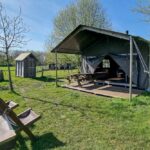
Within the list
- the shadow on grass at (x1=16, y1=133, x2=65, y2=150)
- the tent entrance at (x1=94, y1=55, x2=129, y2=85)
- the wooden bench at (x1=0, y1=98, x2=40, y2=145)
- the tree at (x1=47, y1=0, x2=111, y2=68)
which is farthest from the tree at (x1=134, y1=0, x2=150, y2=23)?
the tree at (x1=47, y1=0, x2=111, y2=68)

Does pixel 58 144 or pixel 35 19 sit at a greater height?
pixel 35 19

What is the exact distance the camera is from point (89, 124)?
17.6 ft

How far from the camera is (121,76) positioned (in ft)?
47.3

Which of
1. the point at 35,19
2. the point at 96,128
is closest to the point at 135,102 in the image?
the point at 96,128

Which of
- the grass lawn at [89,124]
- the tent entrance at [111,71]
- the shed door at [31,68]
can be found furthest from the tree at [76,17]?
Result: the grass lawn at [89,124]

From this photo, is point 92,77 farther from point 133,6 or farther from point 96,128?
point 96,128

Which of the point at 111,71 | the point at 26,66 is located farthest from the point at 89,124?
the point at 26,66

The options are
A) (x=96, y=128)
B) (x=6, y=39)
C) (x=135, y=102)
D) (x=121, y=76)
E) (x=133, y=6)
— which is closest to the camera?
(x=96, y=128)

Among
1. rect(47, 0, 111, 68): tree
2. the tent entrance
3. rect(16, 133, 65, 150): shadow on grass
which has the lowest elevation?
rect(16, 133, 65, 150): shadow on grass

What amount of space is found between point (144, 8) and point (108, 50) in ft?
9.85

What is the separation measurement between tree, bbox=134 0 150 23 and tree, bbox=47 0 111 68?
9672mm

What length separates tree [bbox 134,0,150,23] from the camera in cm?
1071

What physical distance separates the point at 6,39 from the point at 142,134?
8.36 m

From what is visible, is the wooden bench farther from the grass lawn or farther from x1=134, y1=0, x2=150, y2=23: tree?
x1=134, y1=0, x2=150, y2=23: tree
